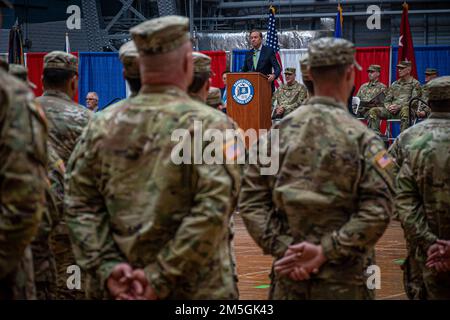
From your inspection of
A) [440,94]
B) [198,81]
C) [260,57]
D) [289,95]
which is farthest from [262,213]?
[289,95]

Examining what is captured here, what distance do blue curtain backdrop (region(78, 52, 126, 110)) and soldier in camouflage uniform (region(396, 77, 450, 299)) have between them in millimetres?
15981

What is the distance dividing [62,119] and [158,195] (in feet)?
6.62

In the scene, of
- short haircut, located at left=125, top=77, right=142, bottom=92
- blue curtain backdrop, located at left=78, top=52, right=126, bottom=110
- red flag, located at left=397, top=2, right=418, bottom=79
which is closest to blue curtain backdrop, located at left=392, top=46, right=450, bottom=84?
red flag, located at left=397, top=2, right=418, bottom=79

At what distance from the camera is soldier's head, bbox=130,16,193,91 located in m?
2.90

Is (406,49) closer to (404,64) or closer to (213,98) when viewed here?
(404,64)

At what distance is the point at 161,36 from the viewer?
9.49ft

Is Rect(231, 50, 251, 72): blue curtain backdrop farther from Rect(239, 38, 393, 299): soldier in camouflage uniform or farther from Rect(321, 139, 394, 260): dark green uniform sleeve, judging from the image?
Rect(321, 139, 394, 260): dark green uniform sleeve

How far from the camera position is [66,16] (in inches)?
861

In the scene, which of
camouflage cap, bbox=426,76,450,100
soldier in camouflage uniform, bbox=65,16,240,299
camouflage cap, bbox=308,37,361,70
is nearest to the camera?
soldier in camouflage uniform, bbox=65,16,240,299

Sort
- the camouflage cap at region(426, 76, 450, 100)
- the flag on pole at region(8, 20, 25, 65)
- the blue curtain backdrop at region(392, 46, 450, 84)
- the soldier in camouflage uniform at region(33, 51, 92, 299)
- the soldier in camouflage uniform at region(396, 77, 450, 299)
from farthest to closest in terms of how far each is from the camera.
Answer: the blue curtain backdrop at region(392, 46, 450, 84), the flag on pole at region(8, 20, 25, 65), the soldier in camouflage uniform at region(33, 51, 92, 299), the camouflage cap at region(426, 76, 450, 100), the soldier in camouflage uniform at region(396, 77, 450, 299)

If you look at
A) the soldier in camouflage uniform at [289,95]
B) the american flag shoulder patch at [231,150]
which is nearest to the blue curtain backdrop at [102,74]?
the soldier in camouflage uniform at [289,95]

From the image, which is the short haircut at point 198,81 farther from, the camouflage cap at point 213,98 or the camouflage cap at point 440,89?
the camouflage cap at point 213,98
